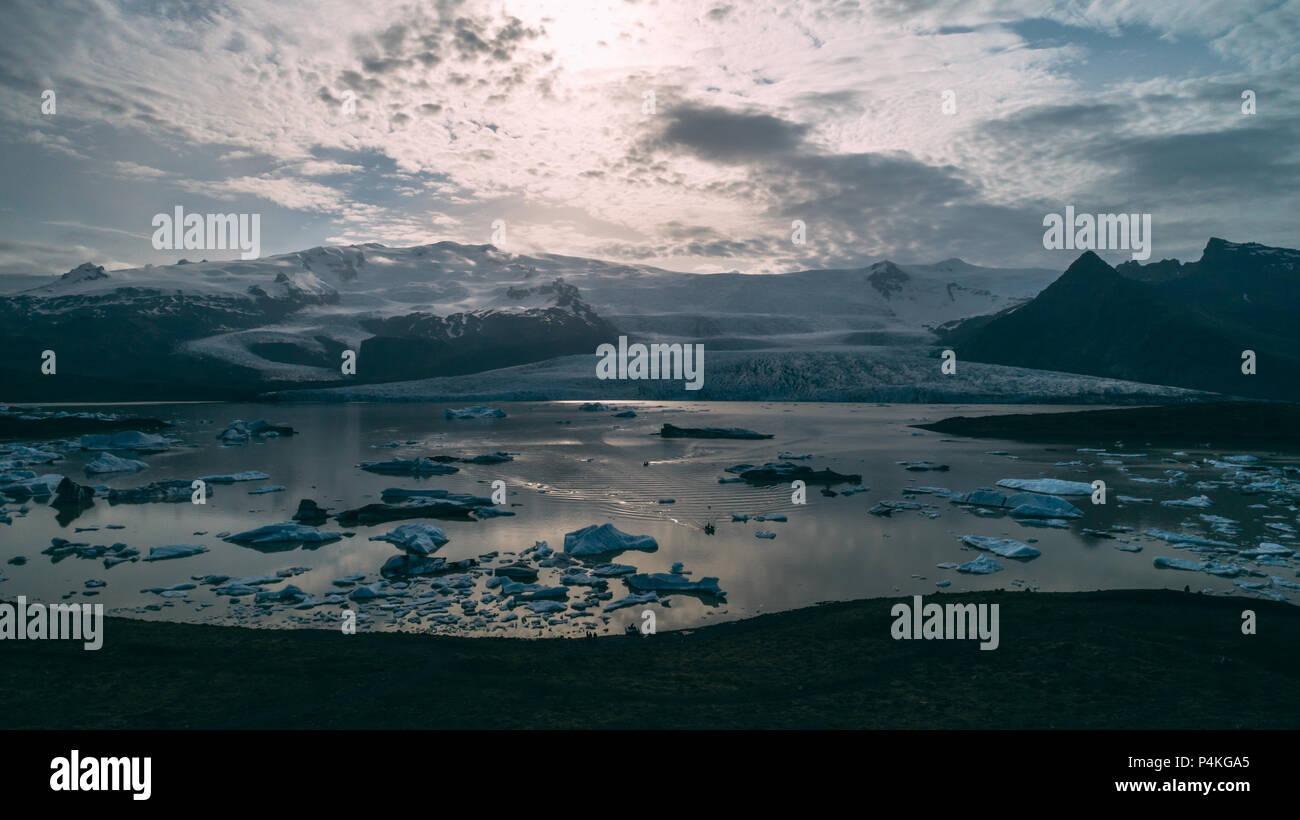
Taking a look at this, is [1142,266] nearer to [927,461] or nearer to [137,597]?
[927,461]

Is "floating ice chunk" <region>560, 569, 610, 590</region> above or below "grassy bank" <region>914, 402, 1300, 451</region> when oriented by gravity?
below

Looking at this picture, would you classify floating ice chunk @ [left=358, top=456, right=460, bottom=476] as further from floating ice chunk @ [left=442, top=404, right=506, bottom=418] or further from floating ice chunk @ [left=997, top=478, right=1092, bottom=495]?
floating ice chunk @ [left=442, top=404, right=506, bottom=418]

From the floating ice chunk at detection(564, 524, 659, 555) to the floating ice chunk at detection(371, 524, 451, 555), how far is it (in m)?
3.56

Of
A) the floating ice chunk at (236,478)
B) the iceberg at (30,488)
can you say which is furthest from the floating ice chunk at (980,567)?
the iceberg at (30,488)

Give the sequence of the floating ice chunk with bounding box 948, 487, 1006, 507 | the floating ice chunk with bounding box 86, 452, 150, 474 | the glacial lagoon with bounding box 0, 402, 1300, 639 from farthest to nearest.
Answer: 1. the floating ice chunk with bounding box 86, 452, 150, 474
2. the floating ice chunk with bounding box 948, 487, 1006, 507
3. the glacial lagoon with bounding box 0, 402, 1300, 639

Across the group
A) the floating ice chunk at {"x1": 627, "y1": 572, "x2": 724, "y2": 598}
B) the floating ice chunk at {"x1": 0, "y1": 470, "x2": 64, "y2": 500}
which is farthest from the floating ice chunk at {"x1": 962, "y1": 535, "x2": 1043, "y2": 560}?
the floating ice chunk at {"x1": 0, "y1": 470, "x2": 64, "y2": 500}

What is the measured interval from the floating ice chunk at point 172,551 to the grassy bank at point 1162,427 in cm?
5351

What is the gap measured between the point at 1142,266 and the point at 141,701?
235821 mm

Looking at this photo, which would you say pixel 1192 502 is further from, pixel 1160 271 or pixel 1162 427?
pixel 1160 271

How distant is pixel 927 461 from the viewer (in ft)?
135

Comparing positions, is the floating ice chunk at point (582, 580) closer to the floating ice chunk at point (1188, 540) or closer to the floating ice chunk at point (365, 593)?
the floating ice chunk at point (365, 593)

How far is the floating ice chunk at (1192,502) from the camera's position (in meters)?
26.5

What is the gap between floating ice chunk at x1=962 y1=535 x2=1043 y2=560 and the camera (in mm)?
19492
